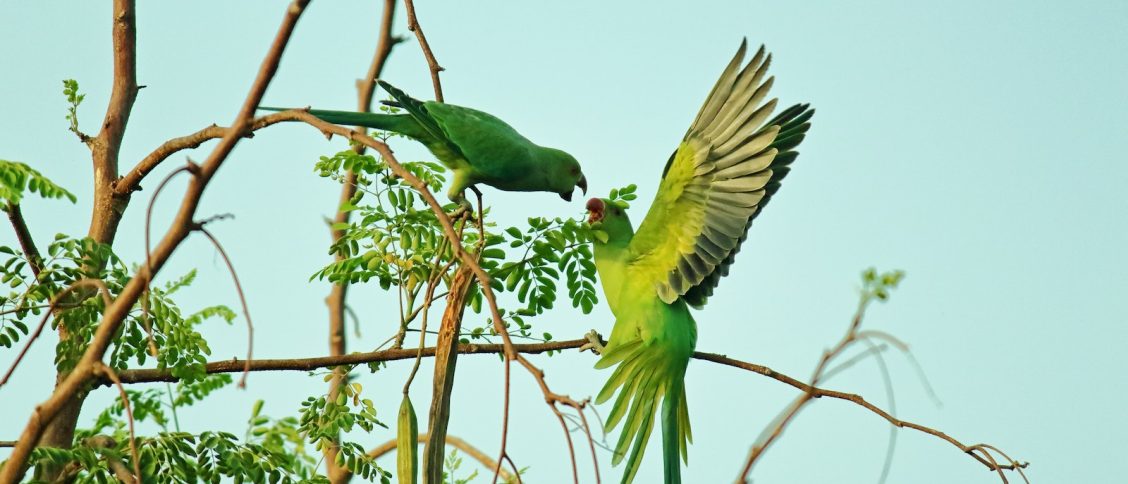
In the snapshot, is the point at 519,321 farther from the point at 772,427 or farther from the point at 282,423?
the point at 772,427

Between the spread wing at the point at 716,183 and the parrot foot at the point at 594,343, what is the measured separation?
0.96 ft

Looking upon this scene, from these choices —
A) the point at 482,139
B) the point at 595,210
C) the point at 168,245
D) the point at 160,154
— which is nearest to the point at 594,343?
the point at 595,210

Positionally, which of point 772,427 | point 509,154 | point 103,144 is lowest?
point 772,427

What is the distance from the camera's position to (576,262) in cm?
396

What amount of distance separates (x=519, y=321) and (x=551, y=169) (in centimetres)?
85


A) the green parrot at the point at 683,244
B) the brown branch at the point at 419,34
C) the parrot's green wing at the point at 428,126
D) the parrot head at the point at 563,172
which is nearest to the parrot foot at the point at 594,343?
the green parrot at the point at 683,244

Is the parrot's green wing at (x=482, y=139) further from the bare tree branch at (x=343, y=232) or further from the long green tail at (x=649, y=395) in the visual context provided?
the long green tail at (x=649, y=395)

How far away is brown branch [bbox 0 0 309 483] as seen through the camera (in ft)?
5.02

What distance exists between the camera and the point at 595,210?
4.35 m

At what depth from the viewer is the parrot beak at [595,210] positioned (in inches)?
171

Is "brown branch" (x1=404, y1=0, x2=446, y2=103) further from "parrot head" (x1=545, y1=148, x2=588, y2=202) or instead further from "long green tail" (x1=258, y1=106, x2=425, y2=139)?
"parrot head" (x1=545, y1=148, x2=588, y2=202)

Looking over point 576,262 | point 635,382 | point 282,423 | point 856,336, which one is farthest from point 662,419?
point 856,336

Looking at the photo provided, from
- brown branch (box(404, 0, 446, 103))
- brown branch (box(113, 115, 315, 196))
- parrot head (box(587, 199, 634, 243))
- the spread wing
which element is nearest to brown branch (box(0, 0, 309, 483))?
brown branch (box(113, 115, 315, 196))

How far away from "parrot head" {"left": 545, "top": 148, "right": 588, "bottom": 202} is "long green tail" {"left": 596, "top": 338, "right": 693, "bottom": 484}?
72 cm
